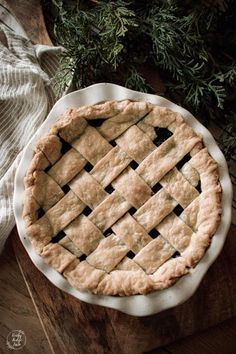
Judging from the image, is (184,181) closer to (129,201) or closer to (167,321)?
(129,201)

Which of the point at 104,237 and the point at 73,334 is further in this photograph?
the point at 73,334

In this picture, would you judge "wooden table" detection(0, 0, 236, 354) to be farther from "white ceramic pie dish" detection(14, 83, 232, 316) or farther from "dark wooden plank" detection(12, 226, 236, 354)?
"white ceramic pie dish" detection(14, 83, 232, 316)

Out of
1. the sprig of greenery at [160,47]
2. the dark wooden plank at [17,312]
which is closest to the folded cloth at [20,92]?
the sprig of greenery at [160,47]

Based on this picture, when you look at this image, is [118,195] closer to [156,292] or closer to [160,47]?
[156,292]

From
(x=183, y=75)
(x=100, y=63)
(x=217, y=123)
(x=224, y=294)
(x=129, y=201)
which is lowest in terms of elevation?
(x=224, y=294)

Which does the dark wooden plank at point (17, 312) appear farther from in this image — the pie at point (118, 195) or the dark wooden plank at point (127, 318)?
the pie at point (118, 195)

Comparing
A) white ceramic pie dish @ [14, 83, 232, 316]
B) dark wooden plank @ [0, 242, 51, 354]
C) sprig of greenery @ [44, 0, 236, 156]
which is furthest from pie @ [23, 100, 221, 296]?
dark wooden plank @ [0, 242, 51, 354]

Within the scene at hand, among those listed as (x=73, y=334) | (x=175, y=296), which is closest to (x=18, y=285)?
(x=73, y=334)
